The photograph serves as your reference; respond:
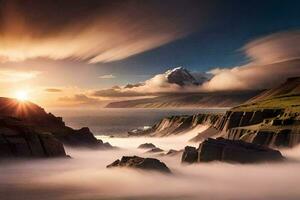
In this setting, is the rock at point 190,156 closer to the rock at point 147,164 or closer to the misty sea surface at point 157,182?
the misty sea surface at point 157,182

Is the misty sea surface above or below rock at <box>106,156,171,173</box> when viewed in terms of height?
below

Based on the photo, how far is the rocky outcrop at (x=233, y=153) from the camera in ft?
534

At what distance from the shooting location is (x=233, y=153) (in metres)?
164

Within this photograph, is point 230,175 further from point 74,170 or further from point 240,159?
point 74,170

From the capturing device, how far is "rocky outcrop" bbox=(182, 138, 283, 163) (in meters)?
163

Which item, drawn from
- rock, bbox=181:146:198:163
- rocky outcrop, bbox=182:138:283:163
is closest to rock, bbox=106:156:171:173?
rocky outcrop, bbox=182:138:283:163

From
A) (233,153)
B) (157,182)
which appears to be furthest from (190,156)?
(157,182)

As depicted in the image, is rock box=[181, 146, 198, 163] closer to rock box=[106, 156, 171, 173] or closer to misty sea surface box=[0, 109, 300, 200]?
misty sea surface box=[0, 109, 300, 200]

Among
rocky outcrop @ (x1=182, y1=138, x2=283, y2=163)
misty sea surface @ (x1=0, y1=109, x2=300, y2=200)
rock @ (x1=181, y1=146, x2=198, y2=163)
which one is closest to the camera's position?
misty sea surface @ (x1=0, y1=109, x2=300, y2=200)

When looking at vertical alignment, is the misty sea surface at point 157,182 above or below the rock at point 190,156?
below

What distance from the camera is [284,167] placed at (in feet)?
529

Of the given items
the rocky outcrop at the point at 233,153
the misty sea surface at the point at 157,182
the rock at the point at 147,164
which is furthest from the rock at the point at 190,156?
the rock at the point at 147,164

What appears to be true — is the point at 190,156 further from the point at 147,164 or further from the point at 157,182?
the point at 157,182

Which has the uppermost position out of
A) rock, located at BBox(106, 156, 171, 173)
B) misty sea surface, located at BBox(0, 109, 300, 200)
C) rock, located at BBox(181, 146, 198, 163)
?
rock, located at BBox(181, 146, 198, 163)
